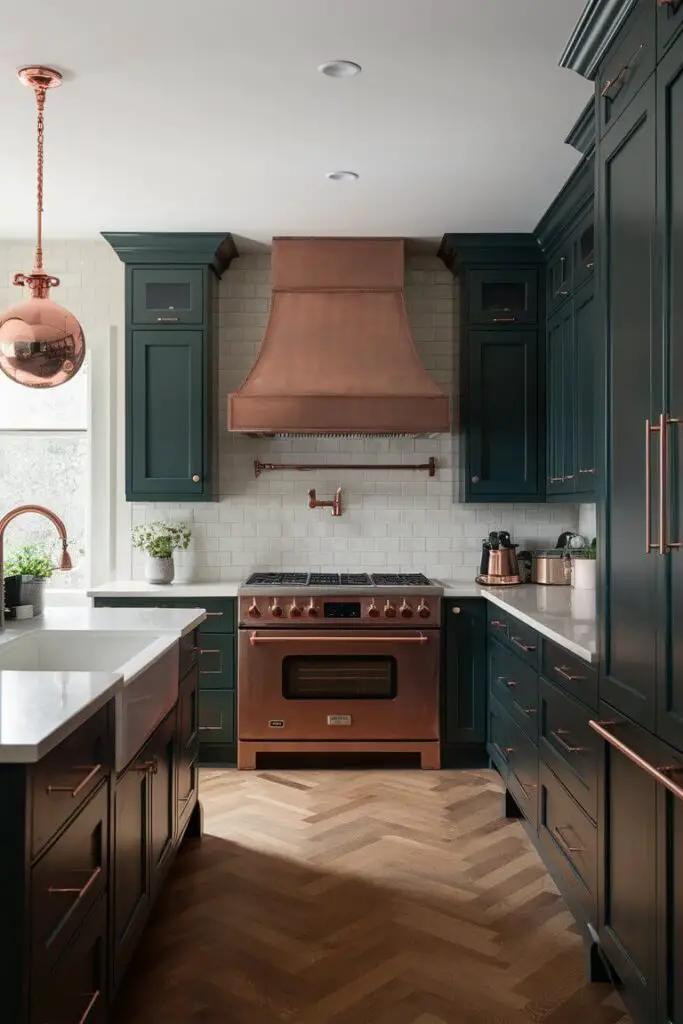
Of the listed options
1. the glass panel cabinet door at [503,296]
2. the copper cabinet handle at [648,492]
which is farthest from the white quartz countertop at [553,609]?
the glass panel cabinet door at [503,296]

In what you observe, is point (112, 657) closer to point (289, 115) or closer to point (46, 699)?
point (46, 699)

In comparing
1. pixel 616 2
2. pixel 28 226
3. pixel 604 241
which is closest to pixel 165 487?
pixel 28 226

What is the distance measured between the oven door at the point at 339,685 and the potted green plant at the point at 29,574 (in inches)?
62.2

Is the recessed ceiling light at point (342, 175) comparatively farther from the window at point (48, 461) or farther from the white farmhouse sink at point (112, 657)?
the white farmhouse sink at point (112, 657)

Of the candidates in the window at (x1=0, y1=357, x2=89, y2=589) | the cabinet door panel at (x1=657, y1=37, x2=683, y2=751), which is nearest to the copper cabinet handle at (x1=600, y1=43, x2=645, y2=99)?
the cabinet door panel at (x1=657, y1=37, x2=683, y2=751)

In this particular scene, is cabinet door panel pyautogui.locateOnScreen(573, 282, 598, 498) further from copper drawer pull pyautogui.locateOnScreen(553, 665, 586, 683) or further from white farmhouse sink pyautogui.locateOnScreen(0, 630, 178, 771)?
white farmhouse sink pyautogui.locateOnScreen(0, 630, 178, 771)

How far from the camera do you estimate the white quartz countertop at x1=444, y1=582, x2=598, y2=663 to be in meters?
2.84

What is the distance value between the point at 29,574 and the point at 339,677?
1.96m

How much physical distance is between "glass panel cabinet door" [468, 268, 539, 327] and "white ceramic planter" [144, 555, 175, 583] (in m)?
2.13

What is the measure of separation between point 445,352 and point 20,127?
2589 millimetres

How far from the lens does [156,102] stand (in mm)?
3348

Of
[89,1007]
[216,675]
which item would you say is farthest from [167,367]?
[89,1007]

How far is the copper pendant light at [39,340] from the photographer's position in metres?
2.81

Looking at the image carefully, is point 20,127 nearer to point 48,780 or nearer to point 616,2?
point 616,2
